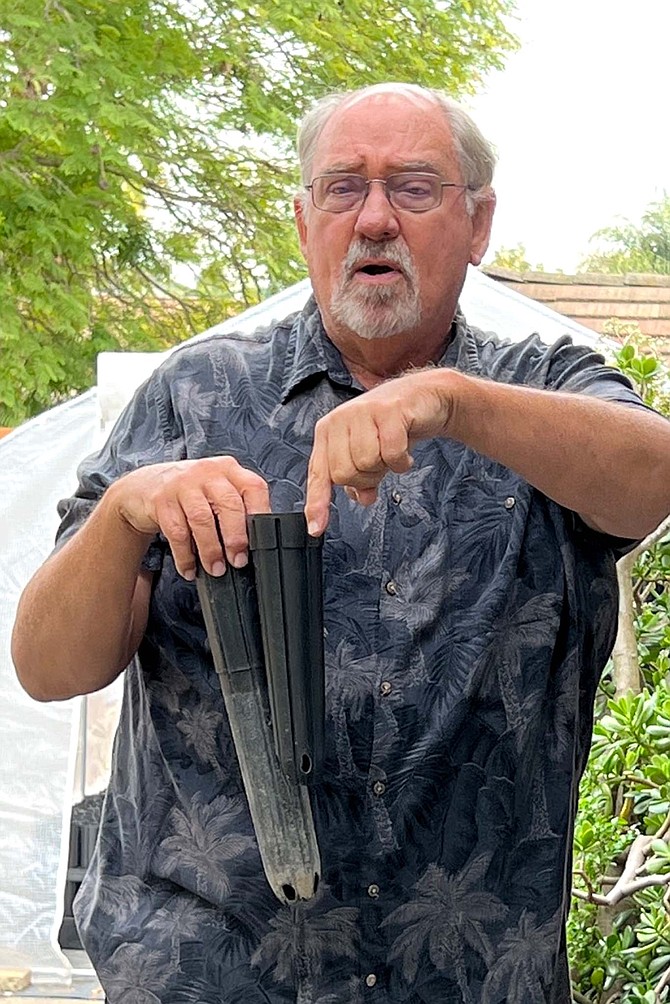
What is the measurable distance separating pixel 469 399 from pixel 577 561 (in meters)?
0.32

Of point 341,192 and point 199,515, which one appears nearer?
point 199,515

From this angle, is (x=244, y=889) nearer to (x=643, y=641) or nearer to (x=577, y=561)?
(x=577, y=561)

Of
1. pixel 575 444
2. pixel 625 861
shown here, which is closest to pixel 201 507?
pixel 575 444

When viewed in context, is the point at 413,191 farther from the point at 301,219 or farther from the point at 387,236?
the point at 301,219

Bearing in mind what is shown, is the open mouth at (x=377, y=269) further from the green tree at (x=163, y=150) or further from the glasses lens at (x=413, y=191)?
the green tree at (x=163, y=150)

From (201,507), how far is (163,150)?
567 cm

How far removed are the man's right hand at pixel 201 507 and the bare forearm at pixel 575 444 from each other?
0.17 meters

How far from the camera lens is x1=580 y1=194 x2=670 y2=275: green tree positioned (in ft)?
18.8

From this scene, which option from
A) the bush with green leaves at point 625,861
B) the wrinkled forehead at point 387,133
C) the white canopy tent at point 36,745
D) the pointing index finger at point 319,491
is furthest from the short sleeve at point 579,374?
the white canopy tent at point 36,745

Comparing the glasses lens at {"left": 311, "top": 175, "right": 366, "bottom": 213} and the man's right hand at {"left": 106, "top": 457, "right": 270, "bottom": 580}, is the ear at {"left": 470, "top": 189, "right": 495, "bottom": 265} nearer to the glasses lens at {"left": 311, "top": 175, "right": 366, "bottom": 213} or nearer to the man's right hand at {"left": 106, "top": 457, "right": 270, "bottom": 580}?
the glasses lens at {"left": 311, "top": 175, "right": 366, "bottom": 213}

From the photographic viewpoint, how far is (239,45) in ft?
21.4

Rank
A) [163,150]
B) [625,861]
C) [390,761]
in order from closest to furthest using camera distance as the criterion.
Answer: [390,761]
[625,861]
[163,150]

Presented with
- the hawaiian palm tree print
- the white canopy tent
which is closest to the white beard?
the hawaiian palm tree print

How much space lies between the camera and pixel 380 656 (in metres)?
1.30
